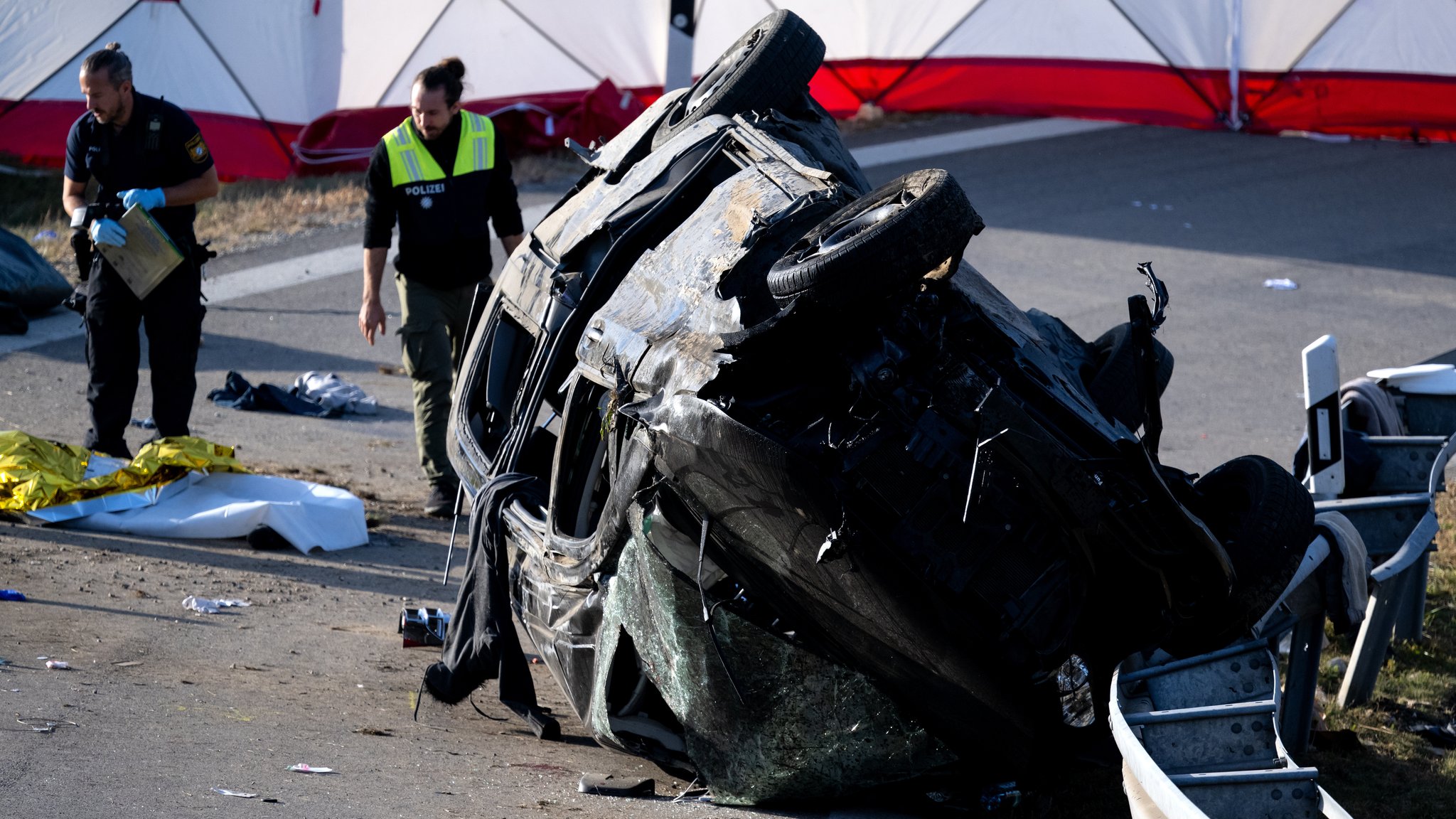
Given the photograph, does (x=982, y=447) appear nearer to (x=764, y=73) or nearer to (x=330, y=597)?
(x=764, y=73)

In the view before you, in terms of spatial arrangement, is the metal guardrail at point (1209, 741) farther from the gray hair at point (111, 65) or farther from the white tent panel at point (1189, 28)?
the white tent panel at point (1189, 28)

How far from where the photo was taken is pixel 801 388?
12.4 ft

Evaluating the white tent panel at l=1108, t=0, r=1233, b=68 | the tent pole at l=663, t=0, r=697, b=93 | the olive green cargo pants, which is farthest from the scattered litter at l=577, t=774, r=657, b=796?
the white tent panel at l=1108, t=0, r=1233, b=68

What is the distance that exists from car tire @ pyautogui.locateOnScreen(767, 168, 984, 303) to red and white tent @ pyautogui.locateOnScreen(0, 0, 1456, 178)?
10.9 m

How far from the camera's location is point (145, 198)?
6.93 m

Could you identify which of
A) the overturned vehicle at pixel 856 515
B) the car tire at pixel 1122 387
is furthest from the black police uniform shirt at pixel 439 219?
the car tire at pixel 1122 387

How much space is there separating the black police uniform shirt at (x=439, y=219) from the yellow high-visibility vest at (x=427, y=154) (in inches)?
0.9

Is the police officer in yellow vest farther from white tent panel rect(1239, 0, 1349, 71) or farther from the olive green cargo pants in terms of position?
white tent panel rect(1239, 0, 1349, 71)

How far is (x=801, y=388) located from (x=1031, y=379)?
60 cm

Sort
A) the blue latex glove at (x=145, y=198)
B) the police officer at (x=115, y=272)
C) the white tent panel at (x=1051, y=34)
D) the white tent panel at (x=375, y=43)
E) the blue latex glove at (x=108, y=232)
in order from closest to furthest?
1. the blue latex glove at (x=108, y=232)
2. the blue latex glove at (x=145, y=198)
3. the police officer at (x=115, y=272)
4. the white tent panel at (x=375, y=43)
5. the white tent panel at (x=1051, y=34)

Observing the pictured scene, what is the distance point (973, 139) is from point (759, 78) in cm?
1032

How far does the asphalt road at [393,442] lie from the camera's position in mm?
4289

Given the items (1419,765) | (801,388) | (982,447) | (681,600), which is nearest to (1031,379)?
(982,447)

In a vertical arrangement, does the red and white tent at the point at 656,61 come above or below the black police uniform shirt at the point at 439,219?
above
